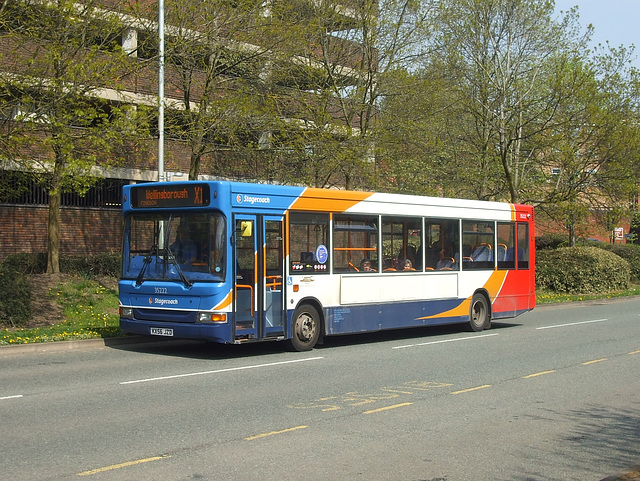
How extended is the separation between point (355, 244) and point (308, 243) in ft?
4.56

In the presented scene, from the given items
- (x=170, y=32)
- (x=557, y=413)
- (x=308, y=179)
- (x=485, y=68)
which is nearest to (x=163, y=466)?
(x=557, y=413)

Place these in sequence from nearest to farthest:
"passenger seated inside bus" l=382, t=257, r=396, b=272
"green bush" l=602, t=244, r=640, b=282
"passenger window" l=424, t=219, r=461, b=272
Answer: "passenger seated inside bus" l=382, t=257, r=396, b=272, "passenger window" l=424, t=219, r=461, b=272, "green bush" l=602, t=244, r=640, b=282

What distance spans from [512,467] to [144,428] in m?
3.51

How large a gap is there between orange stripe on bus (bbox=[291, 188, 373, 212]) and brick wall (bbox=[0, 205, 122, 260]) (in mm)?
15479

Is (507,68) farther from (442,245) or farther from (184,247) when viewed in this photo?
(184,247)

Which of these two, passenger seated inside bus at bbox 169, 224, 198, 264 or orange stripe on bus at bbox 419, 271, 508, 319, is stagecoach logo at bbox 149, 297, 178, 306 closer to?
passenger seated inside bus at bbox 169, 224, 198, 264

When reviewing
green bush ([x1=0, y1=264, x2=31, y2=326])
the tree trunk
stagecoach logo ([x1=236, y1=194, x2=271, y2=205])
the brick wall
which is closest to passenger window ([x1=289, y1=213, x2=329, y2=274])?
stagecoach logo ([x1=236, y1=194, x2=271, y2=205])

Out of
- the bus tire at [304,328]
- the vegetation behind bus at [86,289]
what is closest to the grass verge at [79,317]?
the vegetation behind bus at [86,289]

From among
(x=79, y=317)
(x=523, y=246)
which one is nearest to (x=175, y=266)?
(x=79, y=317)

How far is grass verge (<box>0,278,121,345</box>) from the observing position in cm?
1470

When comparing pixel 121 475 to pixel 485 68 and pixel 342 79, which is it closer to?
pixel 342 79

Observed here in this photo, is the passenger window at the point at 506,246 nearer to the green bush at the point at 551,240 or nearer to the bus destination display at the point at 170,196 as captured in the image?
the bus destination display at the point at 170,196

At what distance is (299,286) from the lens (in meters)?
14.0

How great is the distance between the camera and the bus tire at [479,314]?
18.4m
